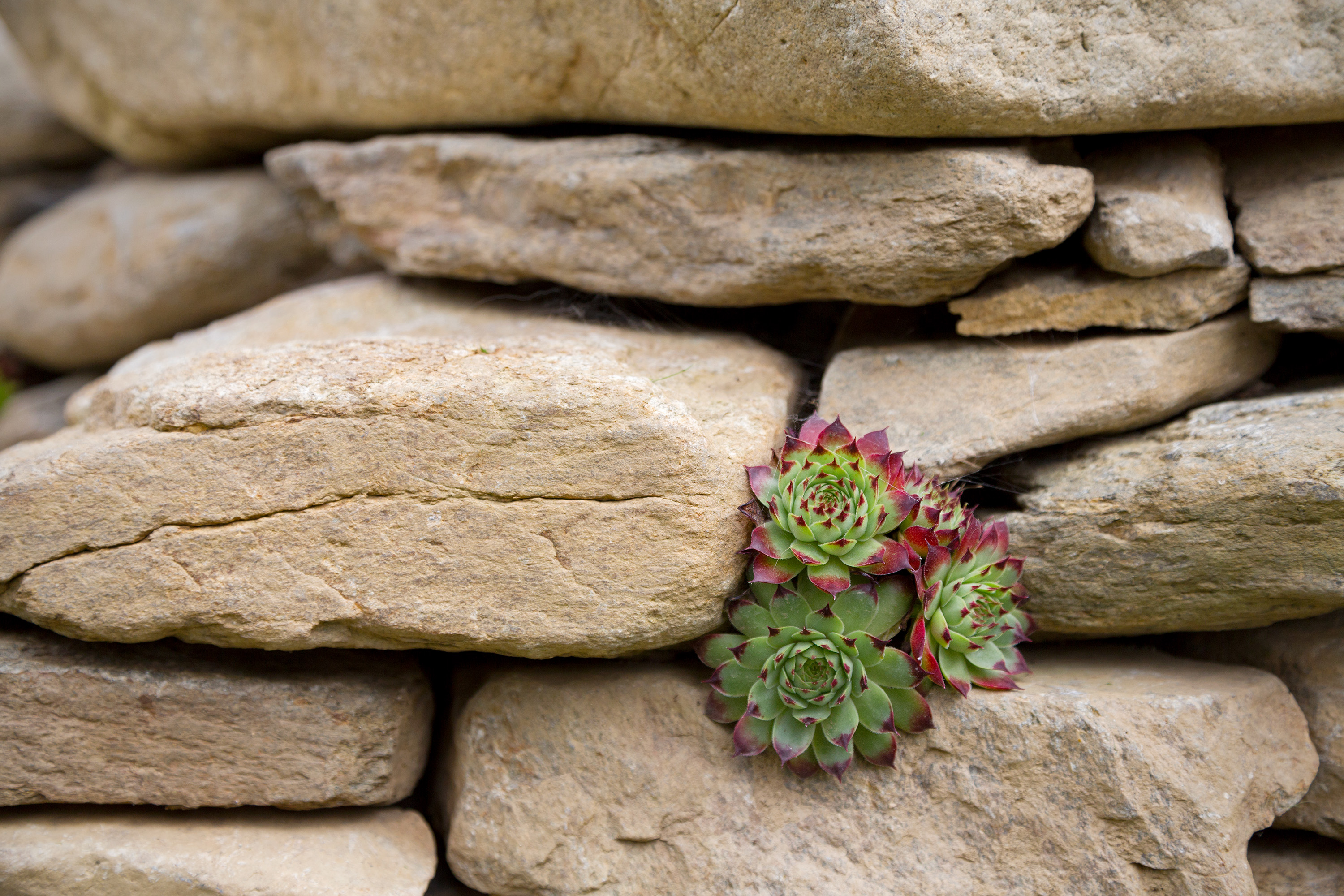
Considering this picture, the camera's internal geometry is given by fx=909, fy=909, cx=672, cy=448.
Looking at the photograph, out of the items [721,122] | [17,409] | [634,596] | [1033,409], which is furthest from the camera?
[17,409]

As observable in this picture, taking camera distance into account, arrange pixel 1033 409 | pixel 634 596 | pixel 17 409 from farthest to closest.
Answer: pixel 17 409 → pixel 1033 409 → pixel 634 596

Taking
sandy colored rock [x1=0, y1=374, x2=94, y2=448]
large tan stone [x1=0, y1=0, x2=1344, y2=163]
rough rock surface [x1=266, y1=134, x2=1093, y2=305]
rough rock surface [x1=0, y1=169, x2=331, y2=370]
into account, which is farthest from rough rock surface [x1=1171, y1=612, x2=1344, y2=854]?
sandy colored rock [x1=0, y1=374, x2=94, y2=448]

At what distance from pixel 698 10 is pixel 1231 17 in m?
1.37

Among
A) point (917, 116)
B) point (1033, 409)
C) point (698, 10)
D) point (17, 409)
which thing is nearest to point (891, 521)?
point (1033, 409)

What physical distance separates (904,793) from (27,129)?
17.4ft

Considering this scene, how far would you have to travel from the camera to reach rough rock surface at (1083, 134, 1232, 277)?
8.00 ft

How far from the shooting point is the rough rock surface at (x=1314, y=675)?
244 cm

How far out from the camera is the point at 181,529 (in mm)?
2260

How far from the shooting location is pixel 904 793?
2.32 metres

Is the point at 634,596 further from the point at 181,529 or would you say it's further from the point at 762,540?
the point at 181,529

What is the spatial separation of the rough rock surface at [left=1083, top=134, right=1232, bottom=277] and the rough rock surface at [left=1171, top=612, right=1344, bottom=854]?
1.08 m

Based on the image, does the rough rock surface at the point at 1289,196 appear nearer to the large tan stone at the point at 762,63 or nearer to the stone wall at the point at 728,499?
the stone wall at the point at 728,499

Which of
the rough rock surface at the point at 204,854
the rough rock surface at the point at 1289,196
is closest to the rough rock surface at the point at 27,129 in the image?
the rough rock surface at the point at 204,854

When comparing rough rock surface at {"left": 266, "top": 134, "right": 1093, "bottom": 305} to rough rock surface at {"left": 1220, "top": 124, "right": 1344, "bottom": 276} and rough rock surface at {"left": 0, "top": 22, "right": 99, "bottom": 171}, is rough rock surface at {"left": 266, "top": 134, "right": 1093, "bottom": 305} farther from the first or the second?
rough rock surface at {"left": 0, "top": 22, "right": 99, "bottom": 171}
